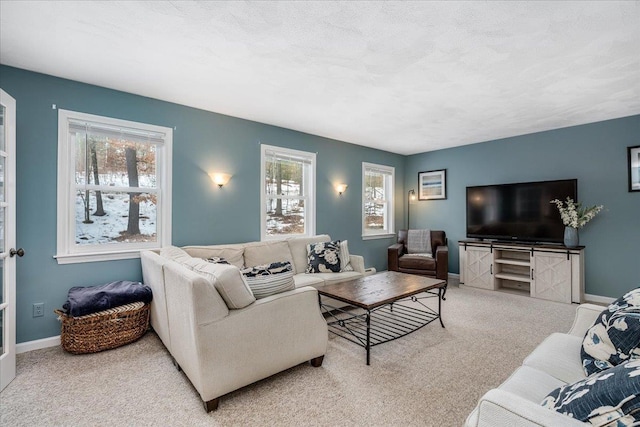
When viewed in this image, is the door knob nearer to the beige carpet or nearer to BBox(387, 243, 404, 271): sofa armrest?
the beige carpet

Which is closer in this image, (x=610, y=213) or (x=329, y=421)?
(x=329, y=421)

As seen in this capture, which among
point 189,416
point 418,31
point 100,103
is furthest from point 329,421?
point 100,103

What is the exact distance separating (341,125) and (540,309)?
3.55 meters

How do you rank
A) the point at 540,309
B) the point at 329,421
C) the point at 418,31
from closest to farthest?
1. the point at 329,421
2. the point at 418,31
3. the point at 540,309

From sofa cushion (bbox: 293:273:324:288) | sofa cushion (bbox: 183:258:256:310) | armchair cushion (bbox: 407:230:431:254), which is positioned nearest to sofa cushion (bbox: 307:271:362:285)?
sofa cushion (bbox: 293:273:324:288)

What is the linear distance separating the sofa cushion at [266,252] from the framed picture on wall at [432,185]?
3.39m

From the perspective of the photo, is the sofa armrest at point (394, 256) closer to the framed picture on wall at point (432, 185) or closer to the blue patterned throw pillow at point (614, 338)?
the framed picture on wall at point (432, 185)

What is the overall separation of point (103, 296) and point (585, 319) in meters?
3.61

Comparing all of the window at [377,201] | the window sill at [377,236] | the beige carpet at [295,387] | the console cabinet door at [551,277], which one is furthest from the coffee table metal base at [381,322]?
the window at [377,201]

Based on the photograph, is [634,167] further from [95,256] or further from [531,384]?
[95,256]

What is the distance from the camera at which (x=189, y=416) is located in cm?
181

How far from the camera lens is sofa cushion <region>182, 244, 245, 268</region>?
131 inches

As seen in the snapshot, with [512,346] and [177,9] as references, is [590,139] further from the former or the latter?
[177,9]

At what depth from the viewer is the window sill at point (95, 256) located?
2.82m
